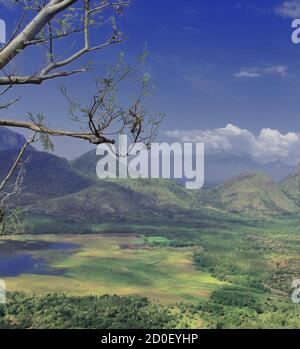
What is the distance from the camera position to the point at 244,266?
221 feet

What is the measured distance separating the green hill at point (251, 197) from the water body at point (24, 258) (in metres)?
81.1

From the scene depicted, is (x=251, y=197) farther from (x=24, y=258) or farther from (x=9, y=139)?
(x=24, y=258)

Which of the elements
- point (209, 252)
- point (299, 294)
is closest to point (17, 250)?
point (209, 252)

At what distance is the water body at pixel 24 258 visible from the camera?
5862 cm

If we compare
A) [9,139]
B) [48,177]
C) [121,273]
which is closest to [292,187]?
[48,177]

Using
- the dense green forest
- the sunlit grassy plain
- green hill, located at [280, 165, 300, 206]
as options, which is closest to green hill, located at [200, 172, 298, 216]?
green hill, located at [280, 165, 300, 206]

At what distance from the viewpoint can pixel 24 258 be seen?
66.9 m

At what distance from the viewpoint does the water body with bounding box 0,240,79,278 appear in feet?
192

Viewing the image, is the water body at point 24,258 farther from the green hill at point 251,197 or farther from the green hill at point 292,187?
the green hill at point 292,187

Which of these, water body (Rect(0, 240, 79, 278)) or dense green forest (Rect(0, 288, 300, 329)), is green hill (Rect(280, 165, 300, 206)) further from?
dense green forest (Rect(0, 288, 300, 329))

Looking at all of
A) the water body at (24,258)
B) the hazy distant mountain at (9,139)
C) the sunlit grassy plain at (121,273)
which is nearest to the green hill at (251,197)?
the sunlit grassy plain at (121,273)

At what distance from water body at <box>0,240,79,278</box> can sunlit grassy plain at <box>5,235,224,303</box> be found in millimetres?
1613
